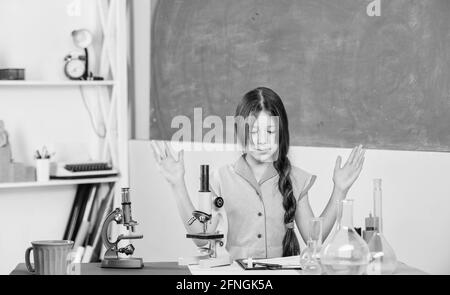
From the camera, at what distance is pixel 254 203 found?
11.2ft

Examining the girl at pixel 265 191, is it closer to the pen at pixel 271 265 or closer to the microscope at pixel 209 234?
the microscope at pixel 209 234

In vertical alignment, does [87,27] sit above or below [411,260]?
above

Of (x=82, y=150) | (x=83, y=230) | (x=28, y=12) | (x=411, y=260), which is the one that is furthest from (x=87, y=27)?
(x=411, y=260)

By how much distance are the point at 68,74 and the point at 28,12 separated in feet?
1.38

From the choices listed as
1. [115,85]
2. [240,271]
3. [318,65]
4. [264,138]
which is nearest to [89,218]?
[115,85]

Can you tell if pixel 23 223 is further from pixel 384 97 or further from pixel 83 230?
pixel 384 97

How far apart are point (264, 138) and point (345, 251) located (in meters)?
1.31

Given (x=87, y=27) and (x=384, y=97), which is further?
(x=87, y=27)

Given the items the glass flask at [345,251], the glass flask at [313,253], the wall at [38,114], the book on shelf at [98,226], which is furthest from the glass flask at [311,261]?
the wall at [38,114]

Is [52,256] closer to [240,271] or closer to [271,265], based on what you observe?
[240,271]

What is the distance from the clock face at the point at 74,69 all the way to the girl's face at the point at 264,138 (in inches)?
52.6

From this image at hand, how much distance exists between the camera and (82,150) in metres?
4.51

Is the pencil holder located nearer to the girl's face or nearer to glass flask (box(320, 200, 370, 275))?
the girl's face

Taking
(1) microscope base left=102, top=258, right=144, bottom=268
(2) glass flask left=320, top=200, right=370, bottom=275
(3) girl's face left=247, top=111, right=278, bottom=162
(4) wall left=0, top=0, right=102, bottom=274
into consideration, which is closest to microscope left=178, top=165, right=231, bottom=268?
(1) microscope base left=102, top=258, right=144, bottom=268
